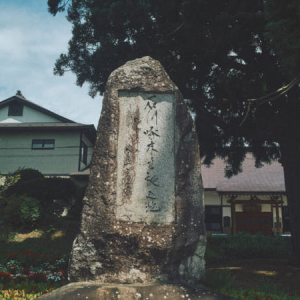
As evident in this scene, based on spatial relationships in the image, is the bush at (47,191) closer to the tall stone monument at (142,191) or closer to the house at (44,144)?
the house at (44,144)

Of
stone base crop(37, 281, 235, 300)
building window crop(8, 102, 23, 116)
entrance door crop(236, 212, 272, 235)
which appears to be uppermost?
building window crop(8, 102, 23, 116)

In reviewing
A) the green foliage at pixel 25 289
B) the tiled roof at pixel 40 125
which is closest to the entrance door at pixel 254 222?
the tiled roof at pixel 40 125

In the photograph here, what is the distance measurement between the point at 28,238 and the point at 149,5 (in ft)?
30.7

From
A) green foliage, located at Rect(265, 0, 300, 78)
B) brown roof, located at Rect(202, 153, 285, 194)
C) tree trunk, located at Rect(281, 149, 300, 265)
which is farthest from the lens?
brown roof, located at Rect(202, 153, 285, 194)

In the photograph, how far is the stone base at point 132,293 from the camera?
135 inches

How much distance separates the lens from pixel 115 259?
4.06m

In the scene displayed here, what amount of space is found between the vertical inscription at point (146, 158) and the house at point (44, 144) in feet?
48.7

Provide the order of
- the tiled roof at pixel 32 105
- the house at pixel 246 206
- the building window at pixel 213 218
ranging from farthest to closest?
the tiled roof at pixel 32 105
the building window at pixel 213 218
the house at pixel 246 206

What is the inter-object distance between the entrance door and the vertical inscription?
15638 mm

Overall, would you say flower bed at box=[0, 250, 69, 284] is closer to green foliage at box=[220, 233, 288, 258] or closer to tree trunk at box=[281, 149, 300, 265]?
green foliage at box=[220, 233, 288, 258]

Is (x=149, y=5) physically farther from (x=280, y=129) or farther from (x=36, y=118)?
(x=36, y=118)

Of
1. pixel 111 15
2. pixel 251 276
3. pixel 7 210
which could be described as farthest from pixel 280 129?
pixel 7 210

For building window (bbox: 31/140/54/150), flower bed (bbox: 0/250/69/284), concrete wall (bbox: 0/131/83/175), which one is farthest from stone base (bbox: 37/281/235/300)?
building window (bbox: 31/140/54/150)

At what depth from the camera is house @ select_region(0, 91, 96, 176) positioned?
19231 mm
